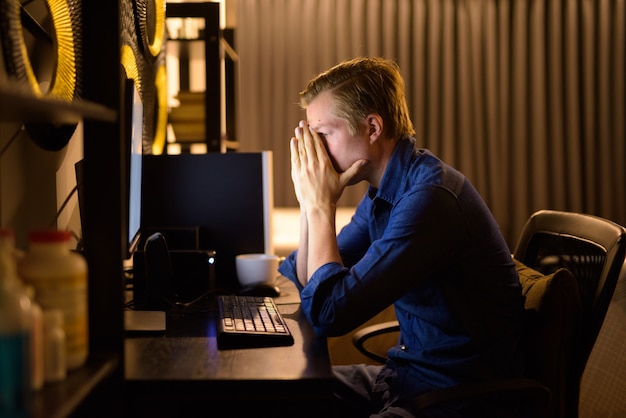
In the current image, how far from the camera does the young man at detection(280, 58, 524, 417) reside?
1283 millimetres

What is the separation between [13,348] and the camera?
642mm

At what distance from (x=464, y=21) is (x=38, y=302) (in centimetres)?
408

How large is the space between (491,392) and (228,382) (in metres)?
0.46

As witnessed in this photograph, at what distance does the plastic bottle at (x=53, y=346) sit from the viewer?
770 millimetres

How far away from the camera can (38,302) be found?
2.58 ft

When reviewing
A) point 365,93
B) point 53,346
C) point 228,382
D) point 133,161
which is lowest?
point 228,382

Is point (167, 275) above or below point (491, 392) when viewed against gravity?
above

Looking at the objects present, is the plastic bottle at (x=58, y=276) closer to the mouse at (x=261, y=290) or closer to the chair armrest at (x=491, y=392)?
the chair armrest at (x=491, y=392)

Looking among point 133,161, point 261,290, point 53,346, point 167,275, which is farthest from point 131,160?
point 53,346

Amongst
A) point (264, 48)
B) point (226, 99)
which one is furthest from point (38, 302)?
point (264, 48)

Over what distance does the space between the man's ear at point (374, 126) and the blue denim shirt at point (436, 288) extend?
0.16 m

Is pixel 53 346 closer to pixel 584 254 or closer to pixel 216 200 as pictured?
pixel 584 254

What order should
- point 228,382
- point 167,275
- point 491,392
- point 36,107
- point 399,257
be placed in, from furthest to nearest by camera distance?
point 167,275
point 399,257
point 491,392
point 228,382
point 36,107

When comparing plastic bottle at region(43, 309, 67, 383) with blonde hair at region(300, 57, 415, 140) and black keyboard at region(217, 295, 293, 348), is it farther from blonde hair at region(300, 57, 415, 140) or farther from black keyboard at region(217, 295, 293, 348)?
blonde hair at region(300, 57, 415, 140)
